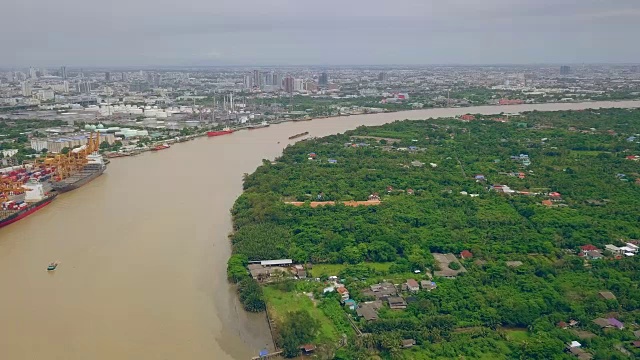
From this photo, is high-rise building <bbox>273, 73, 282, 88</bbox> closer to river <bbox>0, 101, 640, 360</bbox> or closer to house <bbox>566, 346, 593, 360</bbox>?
river <bbox>0, 101, 640, 360</bbox>

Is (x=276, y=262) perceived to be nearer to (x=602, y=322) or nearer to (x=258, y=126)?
(x=602, y=322)

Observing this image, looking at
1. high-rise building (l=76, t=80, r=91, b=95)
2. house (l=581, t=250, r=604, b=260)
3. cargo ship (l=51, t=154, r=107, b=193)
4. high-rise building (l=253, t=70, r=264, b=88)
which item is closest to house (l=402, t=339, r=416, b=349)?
house (l=581, t=250, r=604, b=260)

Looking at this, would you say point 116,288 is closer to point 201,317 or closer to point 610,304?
point 201,317

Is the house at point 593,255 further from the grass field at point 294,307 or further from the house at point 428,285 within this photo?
the grass field at point 294,307

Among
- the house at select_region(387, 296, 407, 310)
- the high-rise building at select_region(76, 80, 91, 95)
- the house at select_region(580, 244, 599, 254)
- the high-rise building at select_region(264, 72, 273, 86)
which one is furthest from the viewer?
the high-rise building at select_region(264, 72, 273, 86)

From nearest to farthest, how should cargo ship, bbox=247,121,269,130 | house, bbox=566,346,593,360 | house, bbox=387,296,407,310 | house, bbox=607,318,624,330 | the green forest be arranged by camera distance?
house, bbox=566,346,593,360 < the green forest < house, bbox=607,318,624,330 < house, bbox=387,296,407,310 < cargo ship, bbox=247,121,269,130

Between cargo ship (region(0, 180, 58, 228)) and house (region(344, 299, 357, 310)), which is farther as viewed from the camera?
cargo ship (region(0, 180, 58, 228))
